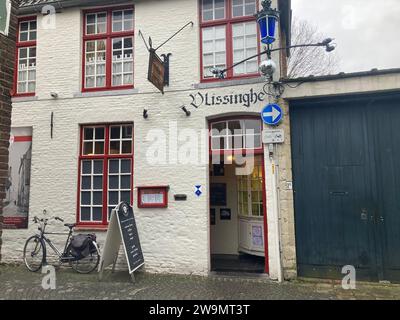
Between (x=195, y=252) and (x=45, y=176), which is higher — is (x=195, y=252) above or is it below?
below

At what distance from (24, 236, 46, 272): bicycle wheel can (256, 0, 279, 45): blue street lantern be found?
6504 mm

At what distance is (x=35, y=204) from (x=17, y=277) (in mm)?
1684

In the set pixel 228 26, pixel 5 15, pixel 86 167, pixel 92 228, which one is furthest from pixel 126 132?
pixel 5 15

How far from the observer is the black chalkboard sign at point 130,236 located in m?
6.46

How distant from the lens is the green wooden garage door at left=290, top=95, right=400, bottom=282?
6285mm

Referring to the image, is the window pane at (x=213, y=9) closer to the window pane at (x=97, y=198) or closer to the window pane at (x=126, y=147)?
the window pane at (x=126, y=147)

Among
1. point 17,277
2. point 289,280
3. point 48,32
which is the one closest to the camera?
point 289,280

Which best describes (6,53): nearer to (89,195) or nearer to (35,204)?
(89,195)

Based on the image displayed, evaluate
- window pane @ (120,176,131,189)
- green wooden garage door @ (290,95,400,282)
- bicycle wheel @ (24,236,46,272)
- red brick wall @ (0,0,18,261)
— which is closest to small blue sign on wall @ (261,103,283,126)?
green wooden garage door @ (290,95,400,282)

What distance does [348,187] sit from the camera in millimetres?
6492

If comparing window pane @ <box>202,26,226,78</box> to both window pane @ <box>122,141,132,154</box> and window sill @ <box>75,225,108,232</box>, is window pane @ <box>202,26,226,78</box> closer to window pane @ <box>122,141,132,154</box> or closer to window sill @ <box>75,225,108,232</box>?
window pane @ <box>122,141,132,154</box>

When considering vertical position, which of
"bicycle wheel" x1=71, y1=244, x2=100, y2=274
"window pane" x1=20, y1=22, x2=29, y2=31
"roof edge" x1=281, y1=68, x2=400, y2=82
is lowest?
"bicycle wheel" x1=71, y1=244, x2=100, y2=274

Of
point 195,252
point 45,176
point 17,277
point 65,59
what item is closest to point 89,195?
point 45,176

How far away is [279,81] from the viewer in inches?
265
